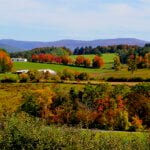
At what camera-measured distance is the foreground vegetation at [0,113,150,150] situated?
1731 centimetres

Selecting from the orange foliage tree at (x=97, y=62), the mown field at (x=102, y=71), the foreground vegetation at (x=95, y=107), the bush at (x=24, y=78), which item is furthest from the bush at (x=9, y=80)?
the orange foliage tree at (x=97, y=62)

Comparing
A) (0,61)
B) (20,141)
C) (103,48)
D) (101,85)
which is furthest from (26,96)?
(103,48)

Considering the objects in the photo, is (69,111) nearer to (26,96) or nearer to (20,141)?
(26,96)

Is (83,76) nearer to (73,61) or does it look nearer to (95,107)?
(95,107)

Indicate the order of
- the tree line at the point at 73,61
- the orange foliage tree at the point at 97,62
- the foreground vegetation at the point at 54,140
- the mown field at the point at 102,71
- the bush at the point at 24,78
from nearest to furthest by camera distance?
the foreground vegetation at the point at 54,140, the bush at the point at 24,78, the mown field at the point at 102,71, the orange foliage tree at the point at 97,62, the tree line at the point at 73,61

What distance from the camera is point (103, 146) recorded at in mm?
17438

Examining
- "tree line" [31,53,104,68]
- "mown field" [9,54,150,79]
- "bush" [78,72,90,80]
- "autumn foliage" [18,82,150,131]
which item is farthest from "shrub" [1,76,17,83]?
"tree line" [31,53,104,68]

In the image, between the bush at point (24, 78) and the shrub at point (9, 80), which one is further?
the shrub at point (9, 80)

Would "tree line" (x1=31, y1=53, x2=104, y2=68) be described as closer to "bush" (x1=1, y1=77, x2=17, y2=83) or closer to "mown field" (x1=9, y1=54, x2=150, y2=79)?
"mown field" (x1=9, y1=54, x2=150, y2=79)

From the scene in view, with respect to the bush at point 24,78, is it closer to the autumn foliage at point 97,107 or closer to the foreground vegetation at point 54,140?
the autumn foliage at point 97,107

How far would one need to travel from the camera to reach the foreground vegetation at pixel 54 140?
682 inches

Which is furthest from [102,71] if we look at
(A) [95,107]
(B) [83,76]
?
(A) [95,107]

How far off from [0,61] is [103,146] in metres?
99.1

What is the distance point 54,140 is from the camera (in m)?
18.1
